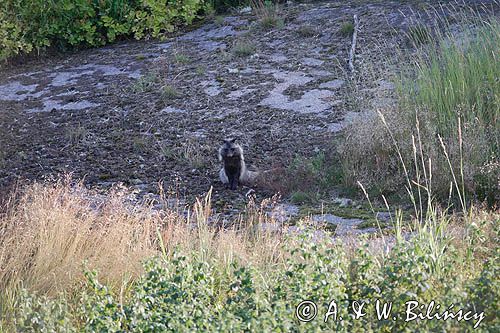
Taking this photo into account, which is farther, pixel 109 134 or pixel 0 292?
pixel 109 134

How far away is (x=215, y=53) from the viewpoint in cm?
1172

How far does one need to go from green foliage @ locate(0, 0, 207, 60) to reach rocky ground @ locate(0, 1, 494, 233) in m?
0.27

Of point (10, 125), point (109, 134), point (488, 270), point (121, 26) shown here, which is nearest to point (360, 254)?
point (488, 270)

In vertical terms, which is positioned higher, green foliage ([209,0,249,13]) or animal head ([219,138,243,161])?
green foliage ([209,0,249,13])

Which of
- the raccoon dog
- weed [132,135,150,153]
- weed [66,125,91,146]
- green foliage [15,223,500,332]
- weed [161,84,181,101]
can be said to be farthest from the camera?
weed [161,84,181,101]

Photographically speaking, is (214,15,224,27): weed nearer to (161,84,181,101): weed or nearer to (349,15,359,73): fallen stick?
(349,15,359,73): fallen stick

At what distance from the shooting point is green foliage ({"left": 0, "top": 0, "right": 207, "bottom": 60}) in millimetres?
12062

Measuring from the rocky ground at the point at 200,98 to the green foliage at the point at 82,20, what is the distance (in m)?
0.27

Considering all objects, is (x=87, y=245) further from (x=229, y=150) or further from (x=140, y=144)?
(x=140, y=144)

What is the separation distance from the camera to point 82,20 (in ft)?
40.7

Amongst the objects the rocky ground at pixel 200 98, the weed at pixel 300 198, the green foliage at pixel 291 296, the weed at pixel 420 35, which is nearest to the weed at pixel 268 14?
the rocky ground at pixel 200 98

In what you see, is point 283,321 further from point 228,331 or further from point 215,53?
point 215,53

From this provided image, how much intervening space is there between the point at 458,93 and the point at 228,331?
4.73 metres

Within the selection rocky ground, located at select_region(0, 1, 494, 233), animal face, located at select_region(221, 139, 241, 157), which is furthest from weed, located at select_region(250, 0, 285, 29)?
animal face, located at select_region(221, 139, 241, 157)
